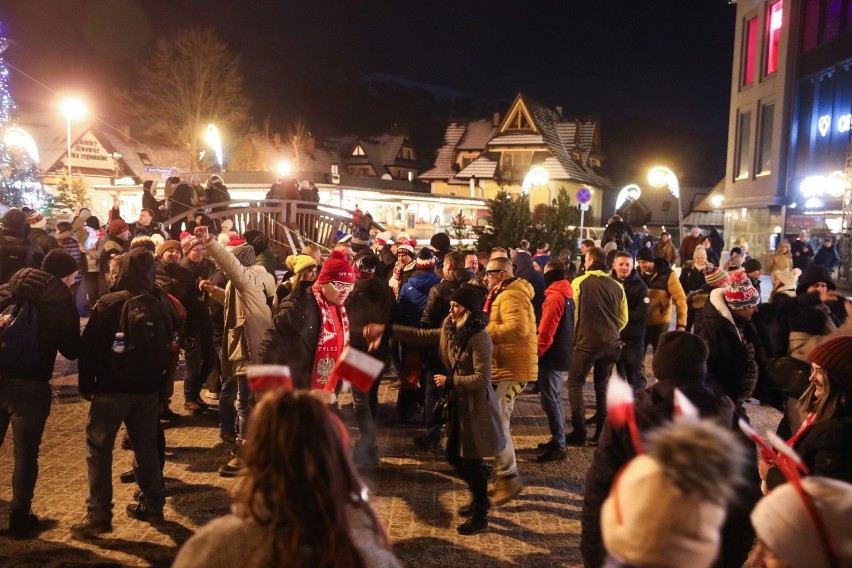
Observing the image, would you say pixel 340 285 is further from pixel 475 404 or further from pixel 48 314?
pixel 48 314

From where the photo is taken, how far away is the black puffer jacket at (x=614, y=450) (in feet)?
9.97

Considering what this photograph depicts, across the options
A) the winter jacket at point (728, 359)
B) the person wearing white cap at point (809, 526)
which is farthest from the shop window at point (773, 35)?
the person wearing white cap at point (809, 526)

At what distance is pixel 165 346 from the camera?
193 inches

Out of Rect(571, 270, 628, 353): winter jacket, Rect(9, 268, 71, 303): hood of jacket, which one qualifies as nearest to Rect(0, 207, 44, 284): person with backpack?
Rect(9, 268, 71, 303): hood of jacket

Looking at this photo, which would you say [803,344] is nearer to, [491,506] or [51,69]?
[491,506]

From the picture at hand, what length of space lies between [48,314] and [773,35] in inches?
1299

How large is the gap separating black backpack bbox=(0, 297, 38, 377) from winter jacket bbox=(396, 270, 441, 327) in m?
3.46

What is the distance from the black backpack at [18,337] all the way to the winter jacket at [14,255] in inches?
180

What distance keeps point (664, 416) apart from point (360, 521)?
175 cm

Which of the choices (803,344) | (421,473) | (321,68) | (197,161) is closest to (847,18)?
(803,344)

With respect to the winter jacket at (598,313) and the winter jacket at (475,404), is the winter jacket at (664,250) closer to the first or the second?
the winter jacket at (598,313)

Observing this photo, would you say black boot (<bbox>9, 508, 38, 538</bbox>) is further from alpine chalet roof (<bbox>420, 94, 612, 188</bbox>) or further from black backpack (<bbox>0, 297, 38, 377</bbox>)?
alpine chalet roof (<bbox>420, 94, 612, 188</bbox>)

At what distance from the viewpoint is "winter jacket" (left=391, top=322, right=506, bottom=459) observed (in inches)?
191

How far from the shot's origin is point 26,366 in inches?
185
